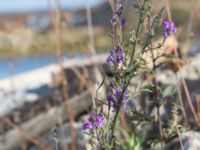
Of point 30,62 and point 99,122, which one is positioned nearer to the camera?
point 99,122

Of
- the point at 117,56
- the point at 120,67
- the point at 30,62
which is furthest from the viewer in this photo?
the point at 30,62

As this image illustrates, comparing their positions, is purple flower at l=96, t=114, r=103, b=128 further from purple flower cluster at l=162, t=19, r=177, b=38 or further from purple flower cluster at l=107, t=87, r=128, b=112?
purple flower cluster at l=162, t=19, r=177, b=38

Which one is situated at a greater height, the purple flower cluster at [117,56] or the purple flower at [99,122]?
the purple flower cluster at [117,56]

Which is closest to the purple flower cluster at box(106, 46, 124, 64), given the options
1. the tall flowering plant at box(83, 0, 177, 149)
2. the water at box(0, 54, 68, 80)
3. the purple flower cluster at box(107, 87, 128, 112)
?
the tall flowering plant at box(83, 0, 177, 149)

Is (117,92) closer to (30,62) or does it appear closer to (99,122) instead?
(99,122)

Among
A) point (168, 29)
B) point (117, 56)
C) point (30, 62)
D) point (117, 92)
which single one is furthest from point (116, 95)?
point (30, 62)

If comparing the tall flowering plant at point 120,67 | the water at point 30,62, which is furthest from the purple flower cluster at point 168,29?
the water at point 30,62

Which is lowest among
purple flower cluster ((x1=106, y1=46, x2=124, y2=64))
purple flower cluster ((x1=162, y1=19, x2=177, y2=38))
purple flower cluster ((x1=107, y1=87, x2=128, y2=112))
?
purple flower cluster ((x1=107, y1=87, x2=128, y2=112))

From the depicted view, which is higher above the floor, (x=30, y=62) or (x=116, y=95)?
(x=116, y=95)

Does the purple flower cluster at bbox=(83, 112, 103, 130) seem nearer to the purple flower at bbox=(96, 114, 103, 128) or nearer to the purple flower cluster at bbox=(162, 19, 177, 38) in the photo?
the purple flower at bbox=(96, 114, 103, 128)

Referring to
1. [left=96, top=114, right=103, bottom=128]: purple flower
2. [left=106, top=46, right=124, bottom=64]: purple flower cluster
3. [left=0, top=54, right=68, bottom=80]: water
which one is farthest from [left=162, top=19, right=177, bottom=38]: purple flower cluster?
[left=0, top=54, right=68, bottom=80]: water

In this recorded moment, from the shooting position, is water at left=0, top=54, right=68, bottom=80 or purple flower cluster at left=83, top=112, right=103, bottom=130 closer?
purple flower cluster at left=83, top=112, right=103, bottom=130

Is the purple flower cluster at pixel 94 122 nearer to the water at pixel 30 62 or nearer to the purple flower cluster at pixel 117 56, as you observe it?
the purple flower cluster at pixel 117 56

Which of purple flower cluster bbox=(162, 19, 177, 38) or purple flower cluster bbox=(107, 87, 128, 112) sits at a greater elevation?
purple flower cluster bbox=(162, 19, 177, 38)
